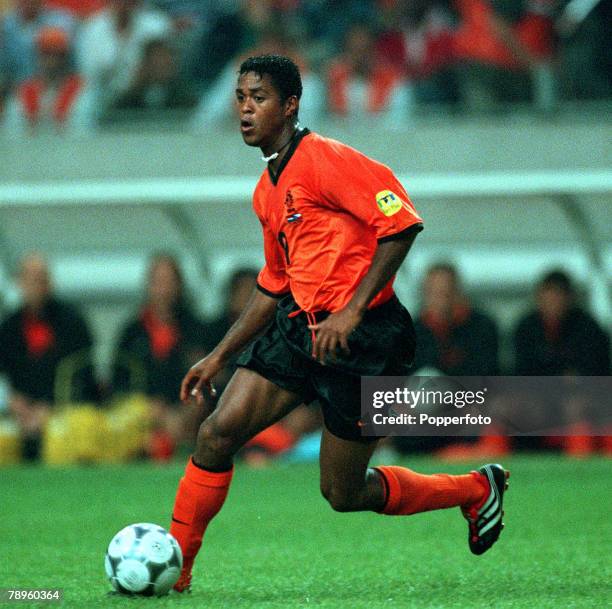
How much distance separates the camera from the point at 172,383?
1045 cm

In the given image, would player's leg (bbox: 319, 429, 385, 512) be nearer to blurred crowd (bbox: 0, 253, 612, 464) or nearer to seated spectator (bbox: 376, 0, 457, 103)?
blurred crowd (bbox: 0, 253, 612, 464)

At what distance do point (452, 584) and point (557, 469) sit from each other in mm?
4573

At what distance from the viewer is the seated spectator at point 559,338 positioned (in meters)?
9.88

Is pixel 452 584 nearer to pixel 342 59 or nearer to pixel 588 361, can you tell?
pixel 588 361

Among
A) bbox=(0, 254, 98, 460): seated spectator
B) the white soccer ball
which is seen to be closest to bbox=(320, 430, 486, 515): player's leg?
the white soccer ball

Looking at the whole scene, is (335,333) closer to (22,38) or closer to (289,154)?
(289,154)

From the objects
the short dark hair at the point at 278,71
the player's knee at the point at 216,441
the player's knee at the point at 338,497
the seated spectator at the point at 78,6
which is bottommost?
the player's knee at the point at 338,497

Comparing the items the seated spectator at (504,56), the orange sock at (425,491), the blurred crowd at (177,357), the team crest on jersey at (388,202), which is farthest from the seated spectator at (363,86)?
A: the team crest on jersey at (388,202)

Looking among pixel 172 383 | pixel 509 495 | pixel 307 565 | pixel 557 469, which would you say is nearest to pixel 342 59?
pixel 172 383

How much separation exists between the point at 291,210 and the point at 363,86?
703 cm

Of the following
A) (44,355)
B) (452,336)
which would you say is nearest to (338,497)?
(452,336)

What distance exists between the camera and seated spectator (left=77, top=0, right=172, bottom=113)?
12141 mm

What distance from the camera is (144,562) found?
4516 mm

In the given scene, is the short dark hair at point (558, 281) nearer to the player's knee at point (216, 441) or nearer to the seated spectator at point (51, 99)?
the seated spectator at point (51, 99)
